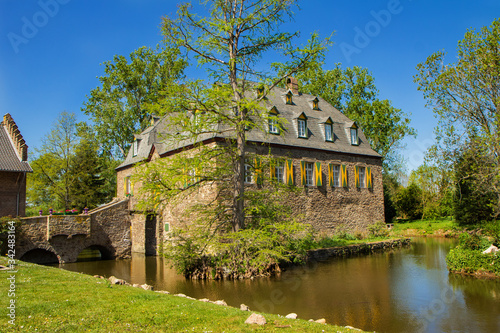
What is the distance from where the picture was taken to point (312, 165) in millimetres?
22875

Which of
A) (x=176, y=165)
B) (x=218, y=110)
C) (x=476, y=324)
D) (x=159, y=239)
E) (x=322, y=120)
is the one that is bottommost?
(x=476, y=324)

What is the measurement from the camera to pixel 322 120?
80.5 ft

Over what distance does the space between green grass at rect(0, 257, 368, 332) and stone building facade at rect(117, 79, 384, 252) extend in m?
12.0

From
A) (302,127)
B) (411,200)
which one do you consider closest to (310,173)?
(302,127)

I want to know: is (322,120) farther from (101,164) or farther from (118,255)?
(101,164)

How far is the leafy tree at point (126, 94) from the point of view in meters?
31.7

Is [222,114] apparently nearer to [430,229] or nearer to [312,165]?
[312,165]

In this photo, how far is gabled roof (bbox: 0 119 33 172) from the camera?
20594 mm

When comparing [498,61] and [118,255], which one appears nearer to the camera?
[498,61]

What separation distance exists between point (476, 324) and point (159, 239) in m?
16.8

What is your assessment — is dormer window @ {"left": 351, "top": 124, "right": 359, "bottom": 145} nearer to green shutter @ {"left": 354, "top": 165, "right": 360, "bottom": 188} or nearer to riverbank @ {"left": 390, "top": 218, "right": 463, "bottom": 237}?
green shutter @ {"left": 354, "top": 165, "right": 360, "bottom": 188}

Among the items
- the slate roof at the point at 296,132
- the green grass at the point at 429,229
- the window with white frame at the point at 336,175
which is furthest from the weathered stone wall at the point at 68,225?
the green grass at the point at 429,229

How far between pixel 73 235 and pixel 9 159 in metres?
6.16

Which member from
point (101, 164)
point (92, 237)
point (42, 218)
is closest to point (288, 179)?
point (92, 237)
